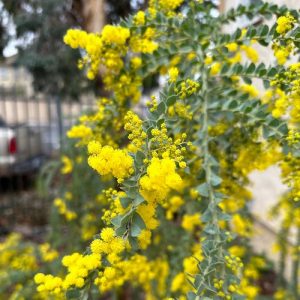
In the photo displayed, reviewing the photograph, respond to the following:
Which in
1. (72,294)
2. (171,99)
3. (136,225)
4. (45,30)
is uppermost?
(45,30)

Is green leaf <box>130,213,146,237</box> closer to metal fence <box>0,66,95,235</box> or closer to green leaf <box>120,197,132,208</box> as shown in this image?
green leaf <box>120,197,132,208</box>

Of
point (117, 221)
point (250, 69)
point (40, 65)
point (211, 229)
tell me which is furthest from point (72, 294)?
point (40, 65)

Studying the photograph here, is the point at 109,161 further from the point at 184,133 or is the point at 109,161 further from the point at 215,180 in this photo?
the point at 215,180

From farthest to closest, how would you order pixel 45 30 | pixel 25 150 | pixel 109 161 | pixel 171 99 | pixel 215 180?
pixel 25 150, pixel 45 30, pixel 215 180, pixel 171 99, pixel 109 161

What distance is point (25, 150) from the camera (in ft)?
15.3

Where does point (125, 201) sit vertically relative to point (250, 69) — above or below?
below

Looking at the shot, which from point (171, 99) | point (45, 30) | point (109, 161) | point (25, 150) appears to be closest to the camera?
point (109, 161)

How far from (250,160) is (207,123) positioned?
16 centimetres

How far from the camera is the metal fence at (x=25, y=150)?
4.04 meters

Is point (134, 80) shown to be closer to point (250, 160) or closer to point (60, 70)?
point (250, 160)

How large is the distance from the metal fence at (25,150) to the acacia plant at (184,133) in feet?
9.46

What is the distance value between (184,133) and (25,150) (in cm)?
434

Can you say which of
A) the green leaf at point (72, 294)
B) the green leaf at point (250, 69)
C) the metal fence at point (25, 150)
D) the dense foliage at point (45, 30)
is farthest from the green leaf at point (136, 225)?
the metal fence at point (25, 150)

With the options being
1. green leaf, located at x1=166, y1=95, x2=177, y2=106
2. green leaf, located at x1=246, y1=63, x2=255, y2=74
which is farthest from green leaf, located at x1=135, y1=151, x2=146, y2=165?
green leaf, located at x1=246, y1=63, x2=255, y2=74
